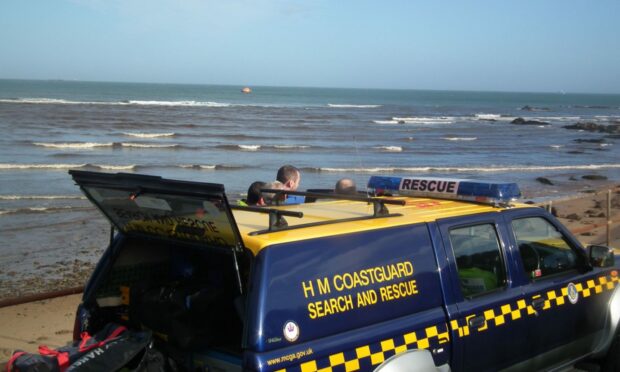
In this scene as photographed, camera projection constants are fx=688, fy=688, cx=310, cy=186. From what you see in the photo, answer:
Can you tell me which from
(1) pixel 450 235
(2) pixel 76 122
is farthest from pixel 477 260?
(2) pixel 76 122

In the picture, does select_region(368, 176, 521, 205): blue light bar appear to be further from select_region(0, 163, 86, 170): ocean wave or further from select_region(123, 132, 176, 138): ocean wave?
select_region(123, 132, 176, 138): ocean wave

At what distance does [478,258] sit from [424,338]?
749 mm

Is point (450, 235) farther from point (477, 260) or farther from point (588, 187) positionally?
point (588, 187)

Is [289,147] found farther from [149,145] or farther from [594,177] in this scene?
[594,177]

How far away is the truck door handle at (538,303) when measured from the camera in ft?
14.1

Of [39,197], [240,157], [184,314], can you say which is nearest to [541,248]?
[184,314]

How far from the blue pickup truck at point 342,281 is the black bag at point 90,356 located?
0.21 m

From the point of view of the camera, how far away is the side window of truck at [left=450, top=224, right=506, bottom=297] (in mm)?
4004

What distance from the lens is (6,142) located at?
2919 centimetres

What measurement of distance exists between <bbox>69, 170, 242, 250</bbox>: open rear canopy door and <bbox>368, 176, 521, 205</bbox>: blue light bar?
1.88 meters

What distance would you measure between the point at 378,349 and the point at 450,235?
2.96 feet

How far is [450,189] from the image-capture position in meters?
4.68

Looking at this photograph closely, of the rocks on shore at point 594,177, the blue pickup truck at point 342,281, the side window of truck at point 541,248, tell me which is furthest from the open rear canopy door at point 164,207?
the rocks on shore at point 594,177

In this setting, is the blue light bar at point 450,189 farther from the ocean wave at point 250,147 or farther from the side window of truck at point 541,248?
the ocean wave at point 250,147
